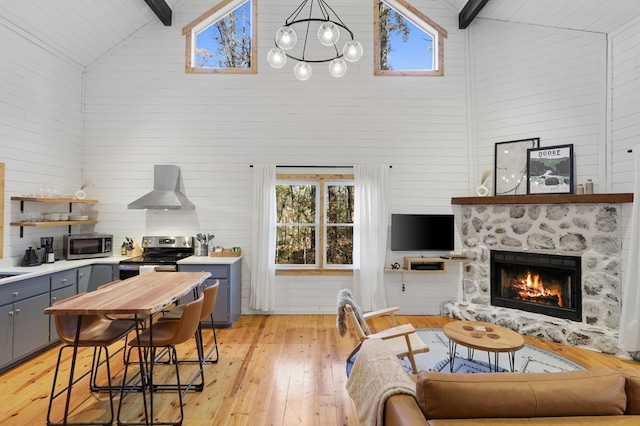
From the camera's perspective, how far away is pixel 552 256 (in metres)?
4.16

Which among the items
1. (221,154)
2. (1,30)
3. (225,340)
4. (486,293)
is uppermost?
(1,30)

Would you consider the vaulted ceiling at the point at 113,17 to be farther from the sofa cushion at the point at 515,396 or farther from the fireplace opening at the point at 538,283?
the sofa cushion at the point at 515,396

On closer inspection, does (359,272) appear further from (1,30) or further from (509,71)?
(1,30)

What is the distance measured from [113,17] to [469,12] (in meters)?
5.06

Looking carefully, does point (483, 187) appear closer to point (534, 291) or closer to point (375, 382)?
point (534, 291)

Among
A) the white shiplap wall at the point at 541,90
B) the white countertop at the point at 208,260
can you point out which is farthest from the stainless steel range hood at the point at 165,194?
the white shiplap wall at the point at 541,90

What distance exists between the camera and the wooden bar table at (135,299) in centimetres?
215

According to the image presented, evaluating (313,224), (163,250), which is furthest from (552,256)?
(163,250)

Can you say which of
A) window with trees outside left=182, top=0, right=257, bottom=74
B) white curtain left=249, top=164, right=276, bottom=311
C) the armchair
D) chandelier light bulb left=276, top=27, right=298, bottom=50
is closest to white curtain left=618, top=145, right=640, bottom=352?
the armchair

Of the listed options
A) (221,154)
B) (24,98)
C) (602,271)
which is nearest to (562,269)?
(602,271)

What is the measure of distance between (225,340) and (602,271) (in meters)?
4.56

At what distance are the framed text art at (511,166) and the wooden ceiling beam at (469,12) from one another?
187 centimetres

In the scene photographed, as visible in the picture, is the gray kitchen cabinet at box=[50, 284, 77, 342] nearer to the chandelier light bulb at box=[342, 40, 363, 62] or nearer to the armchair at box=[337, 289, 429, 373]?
the armchair at box=[337, 289, 429, 373]

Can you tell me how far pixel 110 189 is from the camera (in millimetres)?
4984
